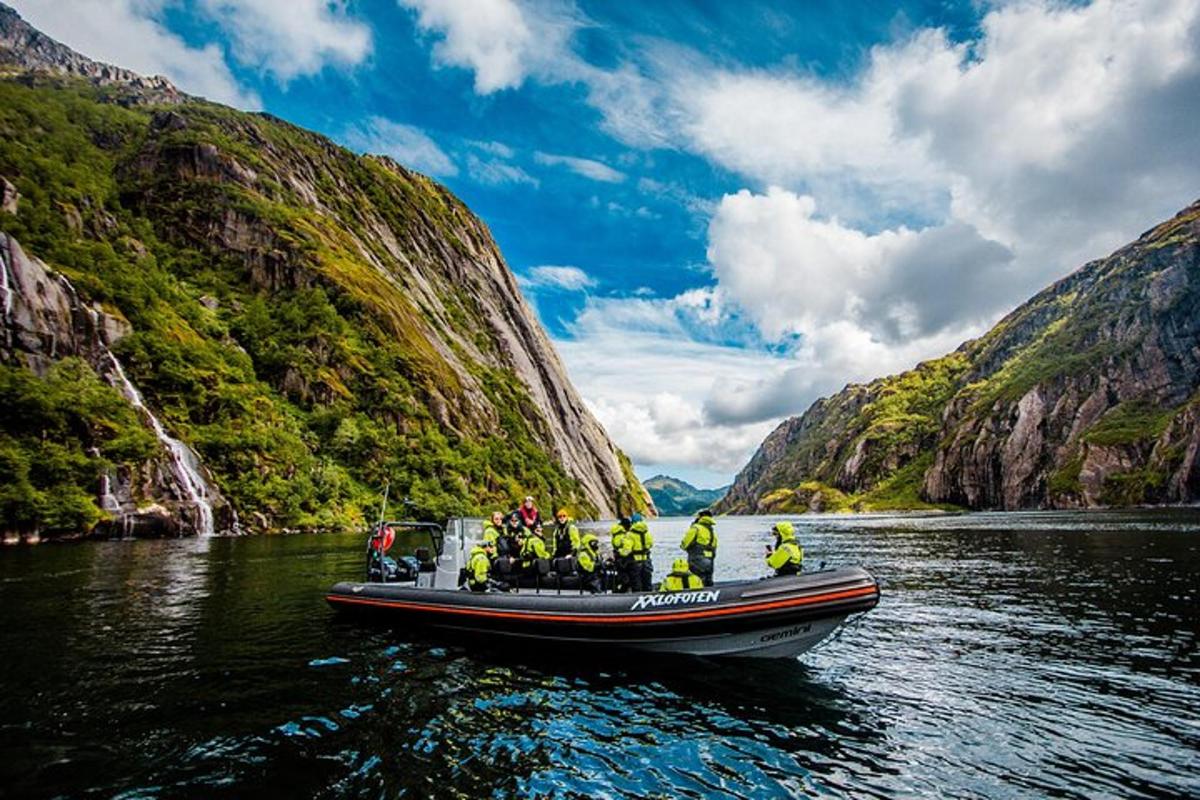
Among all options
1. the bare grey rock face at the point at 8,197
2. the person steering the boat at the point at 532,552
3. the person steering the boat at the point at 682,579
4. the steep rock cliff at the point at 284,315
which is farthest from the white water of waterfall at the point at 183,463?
the person steering the boat at the point at 682,579

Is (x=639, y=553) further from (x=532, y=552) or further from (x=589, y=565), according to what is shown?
(x=532, y=552)

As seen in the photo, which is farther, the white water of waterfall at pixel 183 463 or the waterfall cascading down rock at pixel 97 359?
the white water of waterfall at pixel 183 463

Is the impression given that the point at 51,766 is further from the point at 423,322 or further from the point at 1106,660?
the point at 423,322

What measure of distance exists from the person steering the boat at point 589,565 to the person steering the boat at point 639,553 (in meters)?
1.08

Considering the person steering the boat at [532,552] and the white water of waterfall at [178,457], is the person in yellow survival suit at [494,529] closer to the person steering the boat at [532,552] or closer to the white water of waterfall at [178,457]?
the person steering the boat at [532,552]

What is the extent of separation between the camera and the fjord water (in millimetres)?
7809

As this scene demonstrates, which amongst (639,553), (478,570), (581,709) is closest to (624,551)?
(639,553)

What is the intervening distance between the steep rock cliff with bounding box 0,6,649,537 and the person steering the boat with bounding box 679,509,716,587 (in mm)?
41915

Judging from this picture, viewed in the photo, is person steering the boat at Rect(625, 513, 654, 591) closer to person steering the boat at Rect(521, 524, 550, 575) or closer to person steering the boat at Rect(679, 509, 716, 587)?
person steering the boat at Rect(679, 509, 716, 587)

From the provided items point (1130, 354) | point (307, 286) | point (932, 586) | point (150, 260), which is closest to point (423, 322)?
point (307, 286)

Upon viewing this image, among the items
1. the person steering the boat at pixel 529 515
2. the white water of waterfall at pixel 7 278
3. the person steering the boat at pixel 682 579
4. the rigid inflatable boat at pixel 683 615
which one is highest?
the white water of waterfall at pixel 7 278

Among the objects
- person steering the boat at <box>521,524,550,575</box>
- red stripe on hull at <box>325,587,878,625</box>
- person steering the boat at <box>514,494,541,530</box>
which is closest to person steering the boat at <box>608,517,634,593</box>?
red stripe on hull at <box>325,587,878,625</box>

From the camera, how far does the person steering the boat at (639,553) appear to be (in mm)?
14742

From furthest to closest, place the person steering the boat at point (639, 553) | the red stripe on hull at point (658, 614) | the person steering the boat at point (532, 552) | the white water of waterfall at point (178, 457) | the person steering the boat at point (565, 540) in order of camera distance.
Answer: the white water of waterfall at point (178, 457) → the person steering the boat at point (565, 540) → the person steering the boat at point (532, 552) → the person steering the boat at point (639, 553) → the red stripe on hull at point (658, 614)
